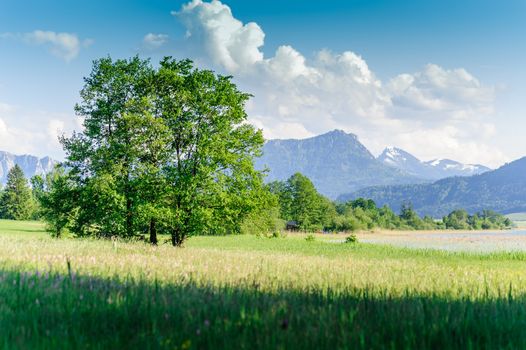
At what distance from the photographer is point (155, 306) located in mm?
4160

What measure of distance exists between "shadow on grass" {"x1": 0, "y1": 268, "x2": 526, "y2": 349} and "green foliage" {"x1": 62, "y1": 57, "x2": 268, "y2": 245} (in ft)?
63.9

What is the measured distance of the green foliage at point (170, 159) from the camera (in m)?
25.3

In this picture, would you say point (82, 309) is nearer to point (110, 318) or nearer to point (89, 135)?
point (110, 318)

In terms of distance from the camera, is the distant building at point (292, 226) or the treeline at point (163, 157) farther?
the distant building at point (292, 226)

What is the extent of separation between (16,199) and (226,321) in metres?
142

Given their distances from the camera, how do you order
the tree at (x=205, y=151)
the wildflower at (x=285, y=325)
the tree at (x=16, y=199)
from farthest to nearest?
1. the tree at (x=16, y=199)
2. the tree at (x=205, y=151)
3. the wildflower at (x=285, y=325)

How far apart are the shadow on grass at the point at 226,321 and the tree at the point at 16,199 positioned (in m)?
136

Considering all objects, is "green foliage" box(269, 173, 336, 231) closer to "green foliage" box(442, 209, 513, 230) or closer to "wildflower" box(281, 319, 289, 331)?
"green foliage" box(442, 209, 513, 230)

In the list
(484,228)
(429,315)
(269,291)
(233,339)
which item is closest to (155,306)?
(233,339)

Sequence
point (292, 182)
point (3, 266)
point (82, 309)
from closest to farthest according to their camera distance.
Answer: point (82, 309) → point (3, 266) → point (292, 182)

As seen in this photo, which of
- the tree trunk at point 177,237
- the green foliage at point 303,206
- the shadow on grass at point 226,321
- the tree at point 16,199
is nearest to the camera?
the shadow on grass at point 226,321

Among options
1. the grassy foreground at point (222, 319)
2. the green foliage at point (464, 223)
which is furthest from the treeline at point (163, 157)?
the green foliage at point (464, 223)

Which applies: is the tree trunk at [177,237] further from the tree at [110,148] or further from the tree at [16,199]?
the tree at [16,199]

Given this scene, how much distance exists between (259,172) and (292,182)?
86.0 meters
